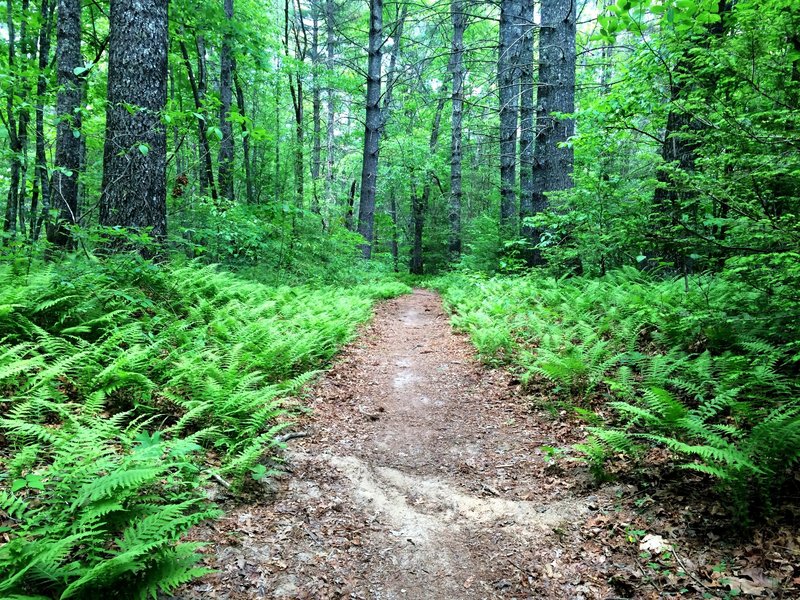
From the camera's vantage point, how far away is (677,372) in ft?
14.4

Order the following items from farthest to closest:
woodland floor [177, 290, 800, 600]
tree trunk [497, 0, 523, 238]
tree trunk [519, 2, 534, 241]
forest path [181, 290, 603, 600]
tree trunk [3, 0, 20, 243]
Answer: tree trunk [497, 0, 523, 238] < tree trunk [519, 2, 534, 241] < tree trunk [3, 0, 20, 243] < forest path [181, 290, 603, 600] < woodland floor [177, 290, 800, 600]

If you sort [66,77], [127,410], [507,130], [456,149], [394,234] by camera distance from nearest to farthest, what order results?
[127,410], [66,77], [507,130], [456,149], [394,234]

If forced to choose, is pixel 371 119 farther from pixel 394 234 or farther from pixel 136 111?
pixel 394 234

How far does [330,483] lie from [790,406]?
348 cm

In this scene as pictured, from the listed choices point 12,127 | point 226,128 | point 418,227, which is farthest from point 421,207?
point 12,127

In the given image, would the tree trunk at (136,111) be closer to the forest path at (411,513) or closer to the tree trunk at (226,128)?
the forest path at (411,513)

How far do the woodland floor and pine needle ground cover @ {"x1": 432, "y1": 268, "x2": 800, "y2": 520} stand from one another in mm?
283

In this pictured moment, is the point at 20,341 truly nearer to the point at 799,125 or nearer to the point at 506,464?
the point at 506,464

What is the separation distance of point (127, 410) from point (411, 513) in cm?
268

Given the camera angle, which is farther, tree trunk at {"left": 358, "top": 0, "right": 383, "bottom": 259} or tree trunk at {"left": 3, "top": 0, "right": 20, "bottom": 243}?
tree trunk at {"left": 358, "top": 0, "right": 383, "bottom": 259}

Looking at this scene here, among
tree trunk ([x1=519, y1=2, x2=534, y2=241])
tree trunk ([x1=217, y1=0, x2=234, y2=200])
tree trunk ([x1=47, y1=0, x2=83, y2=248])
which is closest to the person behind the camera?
tree trunk ([x1=47, y1=0, x2=83, y2=248])

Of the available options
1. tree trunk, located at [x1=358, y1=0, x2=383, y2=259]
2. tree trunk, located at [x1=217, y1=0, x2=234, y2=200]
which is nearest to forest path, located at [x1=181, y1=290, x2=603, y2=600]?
tree trunk, located at [x1=217, y1=0, x2=234, y2=200]

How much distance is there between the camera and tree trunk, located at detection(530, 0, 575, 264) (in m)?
9.94

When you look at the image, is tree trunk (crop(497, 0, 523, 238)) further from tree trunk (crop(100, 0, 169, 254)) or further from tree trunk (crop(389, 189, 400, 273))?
tree trunk (crop(389, 189, 400, 273))
